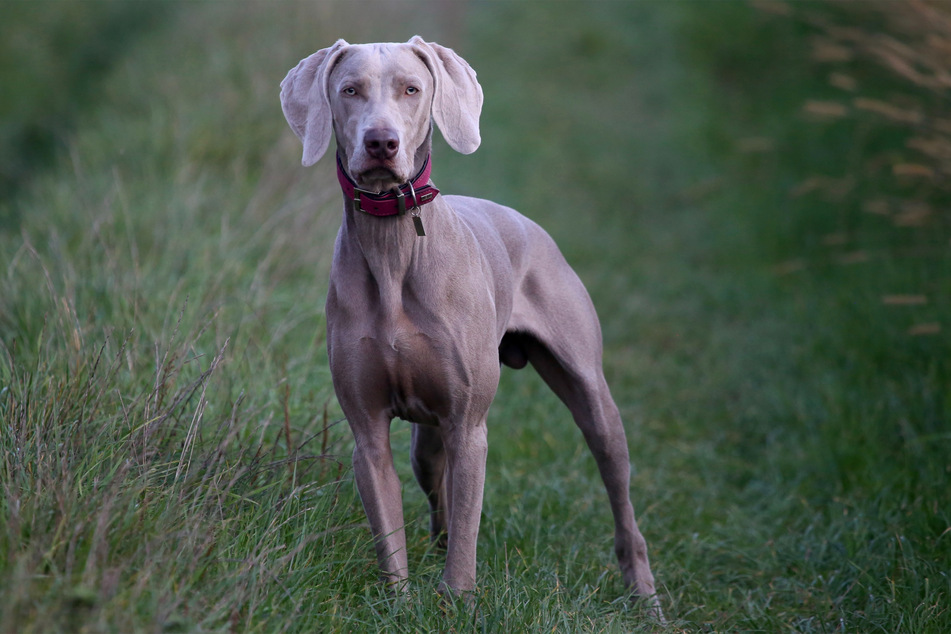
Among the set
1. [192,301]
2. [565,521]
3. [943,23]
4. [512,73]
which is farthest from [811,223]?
[512,73]

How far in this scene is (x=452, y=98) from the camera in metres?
3.12

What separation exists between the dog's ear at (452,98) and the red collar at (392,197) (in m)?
0.17

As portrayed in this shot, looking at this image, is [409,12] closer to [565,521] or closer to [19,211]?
[19,211]

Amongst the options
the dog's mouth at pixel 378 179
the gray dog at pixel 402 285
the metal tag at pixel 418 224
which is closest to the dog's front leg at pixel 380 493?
the gray dog at pixel 402 285

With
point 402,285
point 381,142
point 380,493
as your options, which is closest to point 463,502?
point 380,493

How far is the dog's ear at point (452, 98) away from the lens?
10.1 ft

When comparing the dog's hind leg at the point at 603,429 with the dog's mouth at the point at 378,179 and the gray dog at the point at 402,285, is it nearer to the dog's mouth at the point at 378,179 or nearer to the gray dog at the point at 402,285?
the gray dog at the point at 402,285

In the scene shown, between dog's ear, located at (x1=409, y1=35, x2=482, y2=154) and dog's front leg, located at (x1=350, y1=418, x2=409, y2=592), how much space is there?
96 cm

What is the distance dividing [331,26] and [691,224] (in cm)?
413

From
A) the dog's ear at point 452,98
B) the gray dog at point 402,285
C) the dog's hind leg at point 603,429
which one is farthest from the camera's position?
the dog's hind leg at point 603,429

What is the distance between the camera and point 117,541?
247 centimetres

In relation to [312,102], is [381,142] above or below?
below

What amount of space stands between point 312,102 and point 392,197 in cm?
40

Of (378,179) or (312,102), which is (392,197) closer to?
(378,179)
